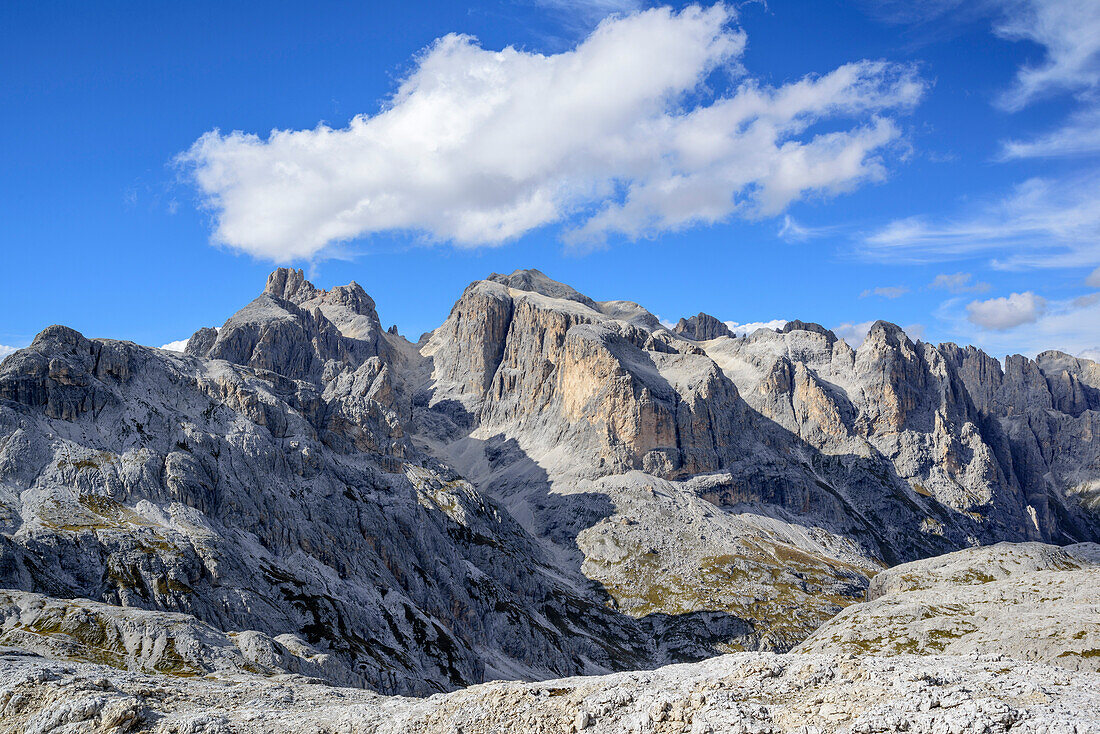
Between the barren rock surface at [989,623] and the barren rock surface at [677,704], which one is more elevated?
the barren rock surface at [677,704]

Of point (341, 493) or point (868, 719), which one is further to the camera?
point (341, 493)

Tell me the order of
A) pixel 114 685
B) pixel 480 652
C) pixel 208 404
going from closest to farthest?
pixel 114 685
pixel 208 404
pixel 480 652

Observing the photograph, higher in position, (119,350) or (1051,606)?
(119,350)

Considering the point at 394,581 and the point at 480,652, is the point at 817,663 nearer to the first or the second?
the point at 394,581

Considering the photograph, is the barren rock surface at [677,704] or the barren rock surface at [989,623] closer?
the barren rock surface at [677,704]

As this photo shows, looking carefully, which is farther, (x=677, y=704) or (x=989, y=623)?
(x=989, y=623)

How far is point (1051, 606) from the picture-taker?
12038 cm

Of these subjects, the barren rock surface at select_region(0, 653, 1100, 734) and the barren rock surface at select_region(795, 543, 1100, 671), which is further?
the barren rock surface at select_region(795, 543, 1100, 671)

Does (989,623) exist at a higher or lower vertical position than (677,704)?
lower

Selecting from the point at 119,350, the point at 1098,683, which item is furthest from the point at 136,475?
the point at 1098,683

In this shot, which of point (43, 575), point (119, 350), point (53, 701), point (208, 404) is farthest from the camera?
point (208, 404)

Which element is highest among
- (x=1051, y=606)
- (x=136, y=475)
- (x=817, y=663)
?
(x=136, y=475)

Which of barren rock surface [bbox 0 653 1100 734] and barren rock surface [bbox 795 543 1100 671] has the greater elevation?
barren rock surface [bbox 0 653 1100 734]

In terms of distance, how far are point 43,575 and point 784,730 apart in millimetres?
107190
